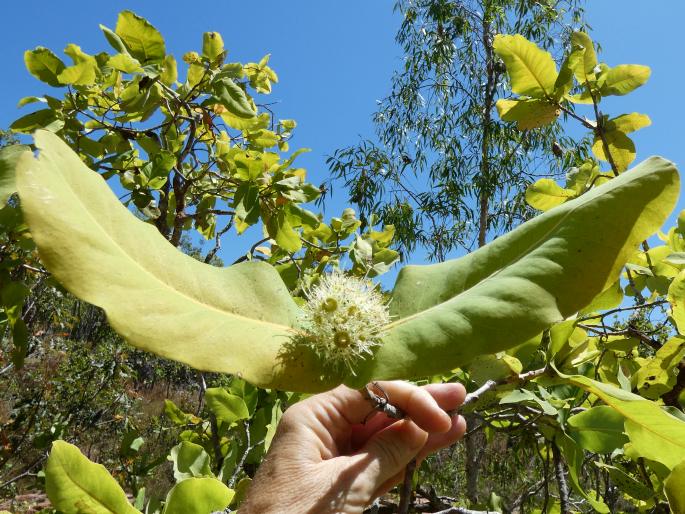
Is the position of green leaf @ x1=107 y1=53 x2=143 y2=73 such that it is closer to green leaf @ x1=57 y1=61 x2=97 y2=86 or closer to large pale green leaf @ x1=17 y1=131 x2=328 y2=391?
green leaf @ x1=57 y1=61 x2=97 y2=86

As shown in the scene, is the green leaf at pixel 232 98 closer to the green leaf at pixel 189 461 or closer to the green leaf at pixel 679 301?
the green leaf at pixel 189 461

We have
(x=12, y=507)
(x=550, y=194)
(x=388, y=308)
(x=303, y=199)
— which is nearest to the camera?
(x=388, y=308)

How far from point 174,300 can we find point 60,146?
174 millimetres

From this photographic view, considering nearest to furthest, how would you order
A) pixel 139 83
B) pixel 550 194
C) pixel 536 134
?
pixel 139 83 < pixel 550 194 < pixel 536 134

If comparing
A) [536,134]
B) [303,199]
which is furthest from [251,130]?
[536,134]

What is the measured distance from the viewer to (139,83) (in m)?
1.33

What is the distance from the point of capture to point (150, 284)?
17.8 inches

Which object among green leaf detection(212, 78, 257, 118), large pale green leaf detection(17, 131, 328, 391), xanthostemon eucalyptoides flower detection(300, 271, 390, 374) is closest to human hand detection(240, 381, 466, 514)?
xanthostemon eucalyptoides flower detection(300, 271, 390, 374)

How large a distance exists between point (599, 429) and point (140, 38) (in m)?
1.44

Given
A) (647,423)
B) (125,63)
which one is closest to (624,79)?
(647,423)

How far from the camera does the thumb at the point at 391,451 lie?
843mm

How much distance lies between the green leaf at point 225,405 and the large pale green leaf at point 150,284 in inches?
36.3

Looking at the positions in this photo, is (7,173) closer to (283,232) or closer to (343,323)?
(343,323)

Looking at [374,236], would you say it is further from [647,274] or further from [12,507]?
[12,507]
